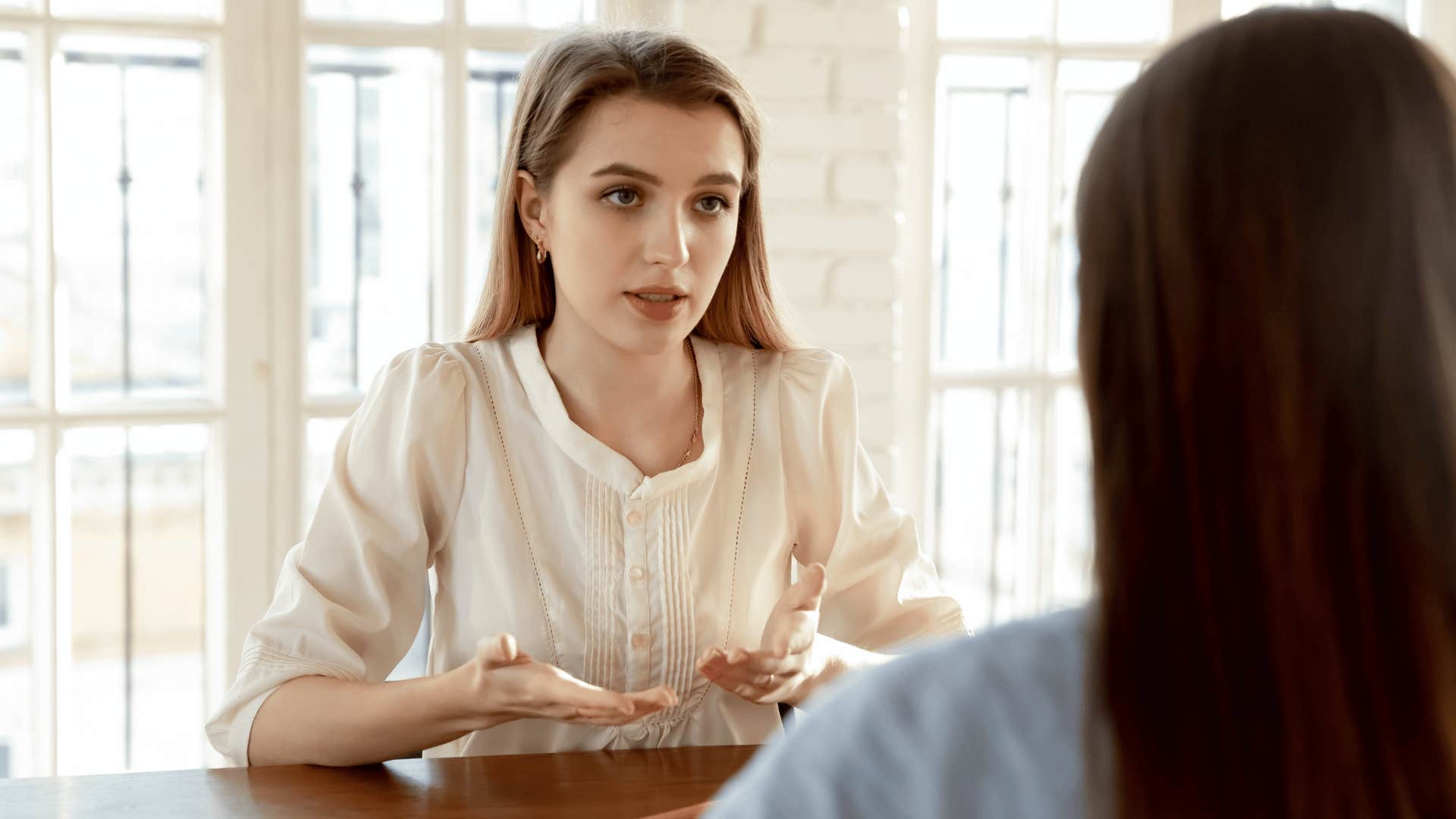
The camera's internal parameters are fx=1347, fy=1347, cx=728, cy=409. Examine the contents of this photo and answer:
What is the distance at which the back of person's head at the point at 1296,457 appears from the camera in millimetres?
432

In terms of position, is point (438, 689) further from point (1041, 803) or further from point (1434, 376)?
point (1434, 376)

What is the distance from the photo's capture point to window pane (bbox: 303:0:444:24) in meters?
2.45

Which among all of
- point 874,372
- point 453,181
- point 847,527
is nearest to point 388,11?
point 453,181

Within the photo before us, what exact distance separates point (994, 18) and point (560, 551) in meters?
1.81

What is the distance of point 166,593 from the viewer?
2494mm

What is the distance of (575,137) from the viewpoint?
147 cm

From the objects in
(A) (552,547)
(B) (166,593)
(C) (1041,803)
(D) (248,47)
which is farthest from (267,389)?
(C) (1041,803)

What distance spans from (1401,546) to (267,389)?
2.26 metres

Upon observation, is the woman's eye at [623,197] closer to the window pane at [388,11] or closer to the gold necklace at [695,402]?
the gold necklace at [695,402]

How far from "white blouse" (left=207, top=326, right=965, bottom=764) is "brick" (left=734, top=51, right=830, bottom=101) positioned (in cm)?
101

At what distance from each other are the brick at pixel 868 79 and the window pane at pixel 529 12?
0.48 m

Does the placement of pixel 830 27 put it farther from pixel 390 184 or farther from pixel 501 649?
pixel 501 649

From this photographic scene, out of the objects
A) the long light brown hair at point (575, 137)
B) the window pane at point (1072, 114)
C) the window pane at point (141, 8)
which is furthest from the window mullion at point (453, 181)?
the window pane at point (1072, 114)

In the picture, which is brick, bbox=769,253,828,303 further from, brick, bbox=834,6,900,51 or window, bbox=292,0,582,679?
window, bbox=292,0,582,679
